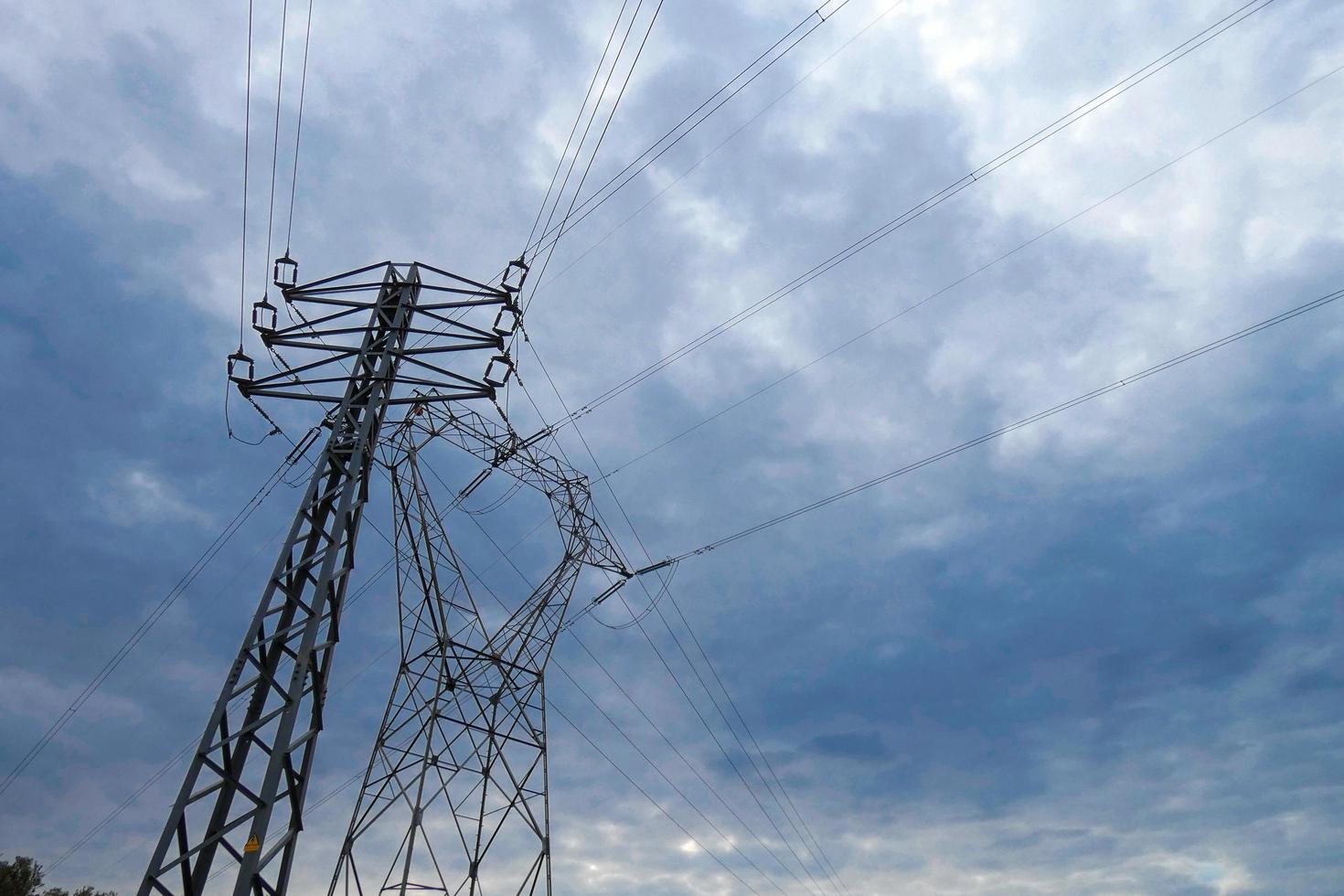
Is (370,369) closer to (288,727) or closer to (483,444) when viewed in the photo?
(288,727)

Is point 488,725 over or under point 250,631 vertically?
over

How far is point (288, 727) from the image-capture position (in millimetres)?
13086

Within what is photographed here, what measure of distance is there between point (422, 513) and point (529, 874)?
10489 mm

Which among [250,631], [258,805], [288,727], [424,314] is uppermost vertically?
[424,314]

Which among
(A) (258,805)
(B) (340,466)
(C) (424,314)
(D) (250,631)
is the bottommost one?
(A) (258,805)

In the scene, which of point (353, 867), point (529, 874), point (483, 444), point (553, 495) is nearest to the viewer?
point (353, 867)

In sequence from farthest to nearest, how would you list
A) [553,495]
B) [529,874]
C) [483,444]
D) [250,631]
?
[553,495], [483,444], [529,874], [250,631]

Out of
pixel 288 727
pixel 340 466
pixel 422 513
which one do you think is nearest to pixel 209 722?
pixel 288 727

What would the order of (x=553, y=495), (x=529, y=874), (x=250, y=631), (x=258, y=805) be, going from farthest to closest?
(x=553, y=495), (x=529, y=874), (x=250, y=631), (x=258, y=805)

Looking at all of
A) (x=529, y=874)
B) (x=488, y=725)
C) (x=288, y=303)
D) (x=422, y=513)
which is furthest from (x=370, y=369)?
(x=529, y=874)

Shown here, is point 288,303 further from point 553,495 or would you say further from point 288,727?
point 553,495

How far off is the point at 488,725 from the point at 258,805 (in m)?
13.4

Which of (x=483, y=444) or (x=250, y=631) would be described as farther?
(x=483, y=444)

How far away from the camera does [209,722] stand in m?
13.1
